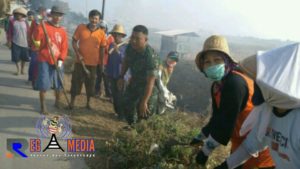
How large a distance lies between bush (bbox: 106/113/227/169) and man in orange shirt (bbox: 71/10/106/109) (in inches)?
80.0

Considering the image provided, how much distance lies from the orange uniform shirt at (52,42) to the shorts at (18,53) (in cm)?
266

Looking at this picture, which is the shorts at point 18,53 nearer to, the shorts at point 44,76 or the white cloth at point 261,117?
the shorts at point 44,76

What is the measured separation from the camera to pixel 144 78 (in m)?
5.62

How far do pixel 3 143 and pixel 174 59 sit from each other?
3455 millimetres

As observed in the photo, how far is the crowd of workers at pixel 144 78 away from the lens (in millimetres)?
2860

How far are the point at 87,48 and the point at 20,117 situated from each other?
5.68 ft

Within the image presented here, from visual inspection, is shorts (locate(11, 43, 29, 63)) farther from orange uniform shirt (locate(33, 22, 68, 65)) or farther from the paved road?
orange uniform shirt (locate(33, 22, 68, 65))

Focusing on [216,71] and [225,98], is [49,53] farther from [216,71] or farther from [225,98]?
[225,98]

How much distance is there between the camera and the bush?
4.14m

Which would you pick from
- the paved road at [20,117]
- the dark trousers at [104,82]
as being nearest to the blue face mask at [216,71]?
the paved road at [20,117]

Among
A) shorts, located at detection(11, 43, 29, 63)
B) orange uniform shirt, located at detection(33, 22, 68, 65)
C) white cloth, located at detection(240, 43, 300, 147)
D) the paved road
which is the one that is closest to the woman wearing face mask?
white cloth, located at detection(240, 43, 300, 147)

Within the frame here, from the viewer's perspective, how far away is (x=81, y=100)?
7.69 meters

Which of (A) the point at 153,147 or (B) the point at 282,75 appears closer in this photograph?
(B) the point at 282,75

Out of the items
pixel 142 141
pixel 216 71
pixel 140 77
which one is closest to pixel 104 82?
pixel 140 77
